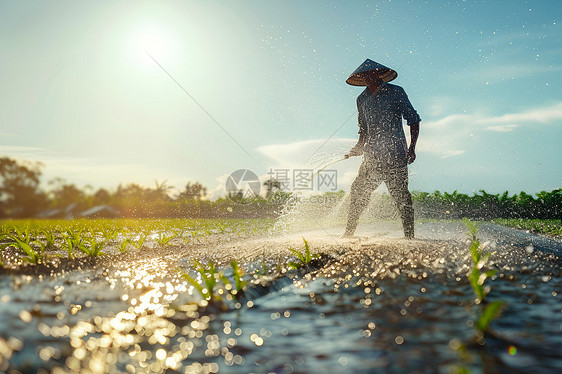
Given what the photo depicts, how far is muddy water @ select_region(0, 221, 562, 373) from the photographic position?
1477 millimetres

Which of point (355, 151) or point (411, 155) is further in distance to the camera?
point (355, 151)

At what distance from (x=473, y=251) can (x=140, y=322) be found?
2.49m

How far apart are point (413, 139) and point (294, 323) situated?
424cm

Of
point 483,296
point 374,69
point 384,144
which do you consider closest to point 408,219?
point 384,144

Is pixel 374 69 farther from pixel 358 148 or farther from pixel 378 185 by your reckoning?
pixel 378 185

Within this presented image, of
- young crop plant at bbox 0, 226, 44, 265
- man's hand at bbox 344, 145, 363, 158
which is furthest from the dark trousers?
young crop plant at bbox 0, 226, 44, 265

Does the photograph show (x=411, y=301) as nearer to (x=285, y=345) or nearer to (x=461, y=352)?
(x=461, y=352)

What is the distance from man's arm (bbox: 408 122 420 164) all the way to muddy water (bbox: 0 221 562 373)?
98.7 inches

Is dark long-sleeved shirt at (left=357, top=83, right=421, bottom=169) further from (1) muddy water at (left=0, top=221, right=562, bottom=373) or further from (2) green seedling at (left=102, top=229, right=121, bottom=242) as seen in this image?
(2) green seedling at (left=102, top=229, right=121, bottom=242)

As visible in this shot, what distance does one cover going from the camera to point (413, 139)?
5.55 meters

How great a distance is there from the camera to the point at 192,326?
1908 millimetres

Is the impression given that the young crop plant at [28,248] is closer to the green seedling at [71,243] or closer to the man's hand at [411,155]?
the green seedling at [71,243]

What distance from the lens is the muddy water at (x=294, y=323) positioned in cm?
148

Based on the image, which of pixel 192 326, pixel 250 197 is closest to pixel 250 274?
pixel 192 326
